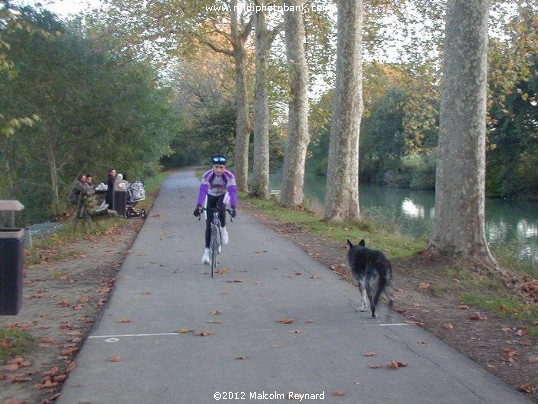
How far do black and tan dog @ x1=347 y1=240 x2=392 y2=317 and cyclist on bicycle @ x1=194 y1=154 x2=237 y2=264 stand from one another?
347 cm

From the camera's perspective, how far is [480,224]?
38.2 ft

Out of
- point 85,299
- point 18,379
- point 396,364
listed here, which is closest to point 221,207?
point 85,299

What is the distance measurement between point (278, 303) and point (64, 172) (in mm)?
23026

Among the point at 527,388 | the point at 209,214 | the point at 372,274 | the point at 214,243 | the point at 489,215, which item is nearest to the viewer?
the point at 527,388

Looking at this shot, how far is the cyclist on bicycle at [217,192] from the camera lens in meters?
11.6

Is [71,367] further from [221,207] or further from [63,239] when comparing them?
[63,239]

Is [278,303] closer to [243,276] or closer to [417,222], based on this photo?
[243,276]

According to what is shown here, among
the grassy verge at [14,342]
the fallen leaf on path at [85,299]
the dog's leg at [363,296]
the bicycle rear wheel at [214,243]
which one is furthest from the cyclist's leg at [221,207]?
the grassy verge at [14,342]

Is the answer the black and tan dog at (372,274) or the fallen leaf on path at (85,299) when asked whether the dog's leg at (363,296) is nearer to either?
the black and tan dog at (372,274)

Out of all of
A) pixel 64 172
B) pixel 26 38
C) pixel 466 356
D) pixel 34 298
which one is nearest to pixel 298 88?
pixel 26 38

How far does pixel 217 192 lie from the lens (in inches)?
466

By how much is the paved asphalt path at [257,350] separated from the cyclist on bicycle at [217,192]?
0.88m

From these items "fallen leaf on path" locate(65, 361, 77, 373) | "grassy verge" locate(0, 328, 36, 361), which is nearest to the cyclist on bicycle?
"grassy verge" locate(0, 328, 36, 361)

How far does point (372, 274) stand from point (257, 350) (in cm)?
208
